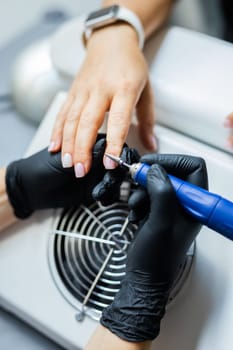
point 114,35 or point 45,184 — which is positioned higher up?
point 114,35

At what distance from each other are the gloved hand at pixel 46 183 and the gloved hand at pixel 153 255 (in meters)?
0.15

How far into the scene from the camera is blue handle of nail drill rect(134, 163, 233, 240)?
57cm

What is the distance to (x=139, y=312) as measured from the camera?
2.05 feet

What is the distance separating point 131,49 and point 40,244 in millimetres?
399

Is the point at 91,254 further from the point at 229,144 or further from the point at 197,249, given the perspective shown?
the point at 229,144

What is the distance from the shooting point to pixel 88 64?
864 millimetres

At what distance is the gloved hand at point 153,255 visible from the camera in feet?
1.97

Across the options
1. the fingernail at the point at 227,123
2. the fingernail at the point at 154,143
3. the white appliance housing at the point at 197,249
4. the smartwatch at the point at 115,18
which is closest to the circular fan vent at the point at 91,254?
the white appliance housing at the point at 197,249

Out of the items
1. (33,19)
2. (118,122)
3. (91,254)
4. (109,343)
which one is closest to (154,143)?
(118,122)

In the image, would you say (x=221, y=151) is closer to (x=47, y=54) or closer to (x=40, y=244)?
(x=40, y=244)

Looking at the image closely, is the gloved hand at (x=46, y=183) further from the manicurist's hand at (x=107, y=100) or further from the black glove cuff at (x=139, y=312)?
the black glove cuff at (x=139, y=312)

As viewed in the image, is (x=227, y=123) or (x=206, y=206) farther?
(x=227, y=123)

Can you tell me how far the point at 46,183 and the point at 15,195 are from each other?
0.24 ft

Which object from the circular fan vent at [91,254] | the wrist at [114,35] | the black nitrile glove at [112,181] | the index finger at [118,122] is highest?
the wrist at [114,35]
